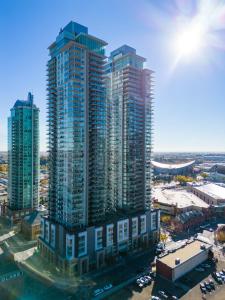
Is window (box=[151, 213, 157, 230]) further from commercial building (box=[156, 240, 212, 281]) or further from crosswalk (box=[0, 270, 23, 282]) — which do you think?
crosswalk (box=[0, 270, 23, 282])

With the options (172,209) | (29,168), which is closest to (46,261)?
(29,168)

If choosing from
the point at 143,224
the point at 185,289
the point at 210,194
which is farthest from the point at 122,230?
the point at 210,194

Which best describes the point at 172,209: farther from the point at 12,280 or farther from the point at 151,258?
the point at 12,280

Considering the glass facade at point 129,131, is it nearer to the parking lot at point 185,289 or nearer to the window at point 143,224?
the window at point 143,224

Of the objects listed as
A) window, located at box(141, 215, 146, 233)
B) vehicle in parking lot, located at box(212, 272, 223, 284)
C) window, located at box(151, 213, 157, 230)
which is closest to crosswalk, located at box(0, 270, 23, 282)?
window, located at box(141, 215, 146, 233)

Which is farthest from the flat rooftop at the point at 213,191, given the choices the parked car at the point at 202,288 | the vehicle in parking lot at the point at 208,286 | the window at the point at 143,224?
the parked car at the point at 202,288

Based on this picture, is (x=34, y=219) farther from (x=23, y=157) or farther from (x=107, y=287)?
(x=107, y=287)
